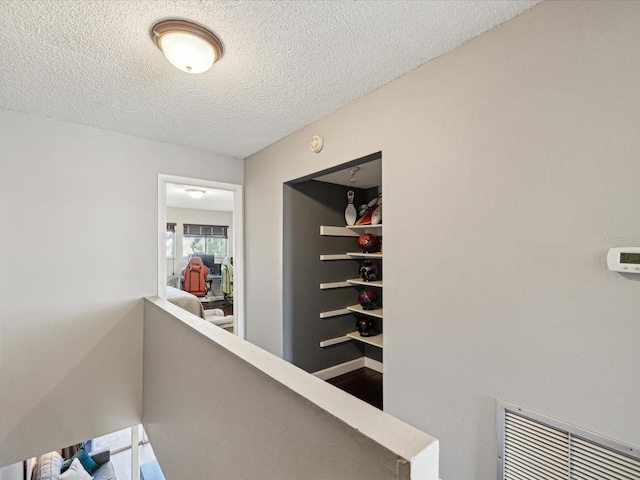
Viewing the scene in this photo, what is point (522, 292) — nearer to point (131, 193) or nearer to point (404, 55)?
point (404, 55)

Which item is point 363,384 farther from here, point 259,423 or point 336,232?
point 259,423

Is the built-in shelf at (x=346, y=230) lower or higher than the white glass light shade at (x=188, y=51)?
lower

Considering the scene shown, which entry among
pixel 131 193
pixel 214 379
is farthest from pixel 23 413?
pixel 214 379

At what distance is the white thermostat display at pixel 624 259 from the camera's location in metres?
0.87

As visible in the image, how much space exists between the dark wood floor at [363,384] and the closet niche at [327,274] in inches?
3.5

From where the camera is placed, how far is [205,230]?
777cm

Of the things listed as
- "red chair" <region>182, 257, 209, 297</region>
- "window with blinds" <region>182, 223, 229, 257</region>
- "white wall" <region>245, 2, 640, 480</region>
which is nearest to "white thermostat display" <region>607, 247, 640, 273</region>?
"white wall" <region>245, 2, 640, 480</region>

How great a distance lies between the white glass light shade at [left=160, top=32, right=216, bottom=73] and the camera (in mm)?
1213

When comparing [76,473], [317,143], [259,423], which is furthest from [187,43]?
[76,473]

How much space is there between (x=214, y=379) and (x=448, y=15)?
1810 millimetres

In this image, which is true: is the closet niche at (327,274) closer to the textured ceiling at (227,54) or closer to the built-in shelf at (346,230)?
the built-in shelf at (346,230)

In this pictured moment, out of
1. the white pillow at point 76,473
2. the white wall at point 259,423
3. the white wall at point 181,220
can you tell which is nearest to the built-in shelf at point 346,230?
the white wall at point 259,423

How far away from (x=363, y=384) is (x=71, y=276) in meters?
2.77

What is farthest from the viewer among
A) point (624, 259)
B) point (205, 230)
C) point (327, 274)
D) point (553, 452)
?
point (205, 230)
